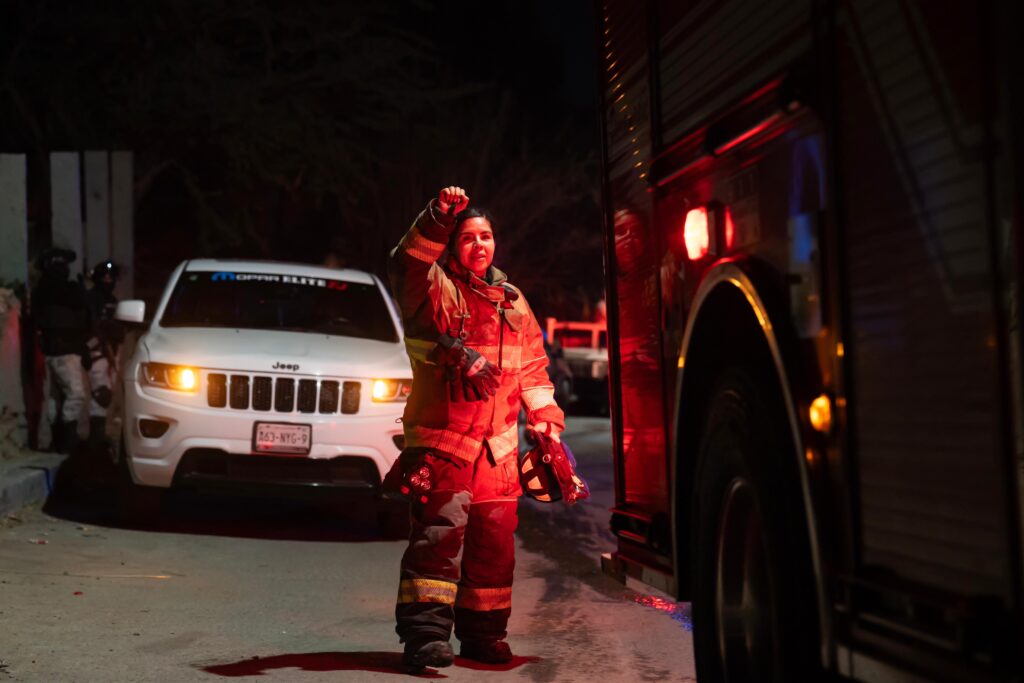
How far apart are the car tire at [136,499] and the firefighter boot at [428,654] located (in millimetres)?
4778

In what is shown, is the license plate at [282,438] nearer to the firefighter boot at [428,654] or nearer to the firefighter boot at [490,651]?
the firefighter boot at [490,651]

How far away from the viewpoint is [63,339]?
14953 millimetres

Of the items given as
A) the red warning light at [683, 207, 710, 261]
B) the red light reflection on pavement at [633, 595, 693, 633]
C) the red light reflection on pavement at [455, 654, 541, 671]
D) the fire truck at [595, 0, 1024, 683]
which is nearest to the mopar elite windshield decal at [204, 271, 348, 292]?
the red light reflection on pavement at [633, 595, 693, 633]

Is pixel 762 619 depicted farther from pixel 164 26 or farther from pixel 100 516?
pixel 164 26

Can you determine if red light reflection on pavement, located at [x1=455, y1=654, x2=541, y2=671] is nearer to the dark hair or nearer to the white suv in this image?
the dark hair

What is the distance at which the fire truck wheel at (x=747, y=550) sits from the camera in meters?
3.61

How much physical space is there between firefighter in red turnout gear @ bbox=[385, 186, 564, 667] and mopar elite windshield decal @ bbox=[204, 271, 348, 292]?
18.3 ft

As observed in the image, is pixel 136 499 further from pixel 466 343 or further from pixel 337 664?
pixel 466 343

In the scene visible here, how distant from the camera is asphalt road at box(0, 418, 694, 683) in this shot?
20.8 ft

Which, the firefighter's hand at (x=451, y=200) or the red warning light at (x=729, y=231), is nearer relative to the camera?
the red warning light at (x=729, y=231)

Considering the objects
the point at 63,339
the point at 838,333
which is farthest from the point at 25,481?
the point at 838,333

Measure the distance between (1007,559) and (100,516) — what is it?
382 inches

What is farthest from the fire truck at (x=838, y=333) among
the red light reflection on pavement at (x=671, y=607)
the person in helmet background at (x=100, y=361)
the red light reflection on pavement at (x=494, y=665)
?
the person in helmet background at (x=100, y=361)

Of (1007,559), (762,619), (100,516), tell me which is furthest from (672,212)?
(100,516)
